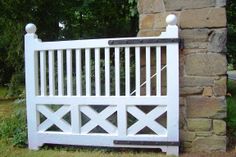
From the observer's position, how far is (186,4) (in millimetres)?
4383

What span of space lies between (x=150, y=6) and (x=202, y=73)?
1024mm

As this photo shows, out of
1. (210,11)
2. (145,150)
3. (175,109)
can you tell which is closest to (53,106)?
(145,150)

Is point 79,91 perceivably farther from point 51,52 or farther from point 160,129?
point 160,129

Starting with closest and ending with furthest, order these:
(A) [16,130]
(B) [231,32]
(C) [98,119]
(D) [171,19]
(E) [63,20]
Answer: (D) [171,19]
(C) [98,119]
(A) [16,130]
(B) [231,32]
(E) [63,20]

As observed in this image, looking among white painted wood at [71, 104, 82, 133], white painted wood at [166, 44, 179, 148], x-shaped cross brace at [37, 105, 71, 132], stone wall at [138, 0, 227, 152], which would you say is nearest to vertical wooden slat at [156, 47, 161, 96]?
white painted wood at [166, 44, 179, 148]

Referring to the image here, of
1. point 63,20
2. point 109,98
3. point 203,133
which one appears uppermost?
point 63,20

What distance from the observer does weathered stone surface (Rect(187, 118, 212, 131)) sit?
172 inches

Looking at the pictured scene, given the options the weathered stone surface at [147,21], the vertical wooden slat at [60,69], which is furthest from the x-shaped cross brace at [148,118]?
the weathered stone surface at [147,21]

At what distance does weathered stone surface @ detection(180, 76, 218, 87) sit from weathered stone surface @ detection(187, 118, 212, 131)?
0.40 meters

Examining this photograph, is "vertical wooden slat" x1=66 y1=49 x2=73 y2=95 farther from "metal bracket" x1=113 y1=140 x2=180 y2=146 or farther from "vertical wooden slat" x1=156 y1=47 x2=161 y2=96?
"vertical wooden slat" x1=156 y1=47 x2=161 y2=96

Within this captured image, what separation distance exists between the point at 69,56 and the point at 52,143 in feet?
3.64

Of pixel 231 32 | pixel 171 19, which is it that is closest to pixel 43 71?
pixel 171 19

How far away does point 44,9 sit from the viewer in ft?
30.2

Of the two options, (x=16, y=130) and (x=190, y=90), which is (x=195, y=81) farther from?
(x=16, y=130)
